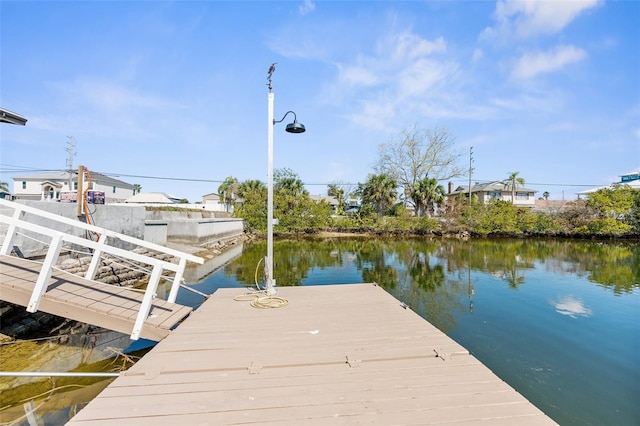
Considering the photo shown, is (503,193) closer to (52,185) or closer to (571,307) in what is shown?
(571,307)

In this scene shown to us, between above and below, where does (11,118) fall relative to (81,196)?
above

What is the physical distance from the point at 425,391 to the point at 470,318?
17.9 ft

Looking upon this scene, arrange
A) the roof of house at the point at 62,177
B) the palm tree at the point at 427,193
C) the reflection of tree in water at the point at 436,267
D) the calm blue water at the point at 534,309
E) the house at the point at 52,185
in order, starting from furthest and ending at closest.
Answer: the roof of house at the point at 62,177, the house at the point at 52,185, the palm tree at the point at 427,193, the reflection of tree in water at the point at 436,267, the calm blue water at the point at 534,309

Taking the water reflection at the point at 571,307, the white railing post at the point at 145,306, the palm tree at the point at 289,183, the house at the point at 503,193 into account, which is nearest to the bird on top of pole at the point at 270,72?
the white railing post at the point at 145,306

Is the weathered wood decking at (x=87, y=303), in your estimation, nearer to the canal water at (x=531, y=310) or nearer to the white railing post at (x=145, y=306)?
the white railing post at (x=145, y=306)

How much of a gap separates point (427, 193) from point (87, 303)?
33434 mm

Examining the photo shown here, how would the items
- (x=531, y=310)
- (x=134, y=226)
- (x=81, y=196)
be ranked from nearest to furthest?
(x=531, y=310)
(x=81, y=196)
(x=134, y=226)

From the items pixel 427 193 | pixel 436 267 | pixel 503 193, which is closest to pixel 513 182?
pixel 503 193

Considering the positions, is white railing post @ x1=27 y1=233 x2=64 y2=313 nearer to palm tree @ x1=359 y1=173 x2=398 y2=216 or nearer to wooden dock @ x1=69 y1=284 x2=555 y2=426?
wooden dock @ x1=69 y1=284 x2=555 y2=426

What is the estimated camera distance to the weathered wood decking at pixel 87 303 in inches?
160

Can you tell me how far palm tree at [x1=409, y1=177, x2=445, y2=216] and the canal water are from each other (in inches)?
657

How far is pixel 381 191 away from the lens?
1332 inches

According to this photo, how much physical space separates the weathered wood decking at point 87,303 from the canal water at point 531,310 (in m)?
0.99

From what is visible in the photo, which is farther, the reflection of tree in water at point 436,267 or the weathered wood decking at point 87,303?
the reflection of tree in water at point 436,267
